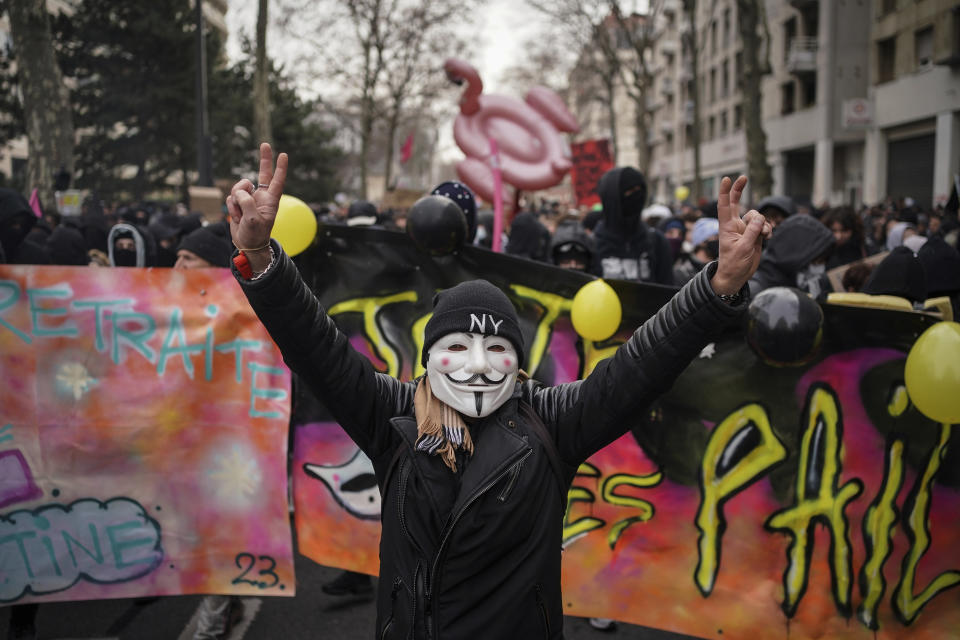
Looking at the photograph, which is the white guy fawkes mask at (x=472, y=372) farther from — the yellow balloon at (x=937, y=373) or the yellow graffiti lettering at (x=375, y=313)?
the yellow graffiti lettering at (x=375, y=313)

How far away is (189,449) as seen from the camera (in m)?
3.67

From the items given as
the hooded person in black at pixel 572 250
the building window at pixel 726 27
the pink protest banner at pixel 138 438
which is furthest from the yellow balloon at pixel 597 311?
the building window at pixel 726 27

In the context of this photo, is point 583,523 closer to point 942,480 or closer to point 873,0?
point 942,480

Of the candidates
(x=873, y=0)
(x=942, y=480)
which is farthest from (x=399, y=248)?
(x=873, y=0)

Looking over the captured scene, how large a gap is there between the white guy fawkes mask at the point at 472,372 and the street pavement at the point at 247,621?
2359 mm

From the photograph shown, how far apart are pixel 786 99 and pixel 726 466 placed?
1396 inches

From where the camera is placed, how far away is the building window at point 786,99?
34938mm

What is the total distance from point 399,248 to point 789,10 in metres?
34.4

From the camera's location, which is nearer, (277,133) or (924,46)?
(924,46)

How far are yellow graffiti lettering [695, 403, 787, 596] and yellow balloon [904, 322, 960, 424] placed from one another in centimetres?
55

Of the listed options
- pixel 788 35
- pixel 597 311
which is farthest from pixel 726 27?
pixel 597 311

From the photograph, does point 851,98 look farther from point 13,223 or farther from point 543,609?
point 543,609

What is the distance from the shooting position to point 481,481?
196 centimetres

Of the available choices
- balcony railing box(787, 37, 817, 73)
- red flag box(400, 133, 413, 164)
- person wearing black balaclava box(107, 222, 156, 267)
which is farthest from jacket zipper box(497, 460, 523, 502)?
balcony railing box(787, 37, 817, 73)
